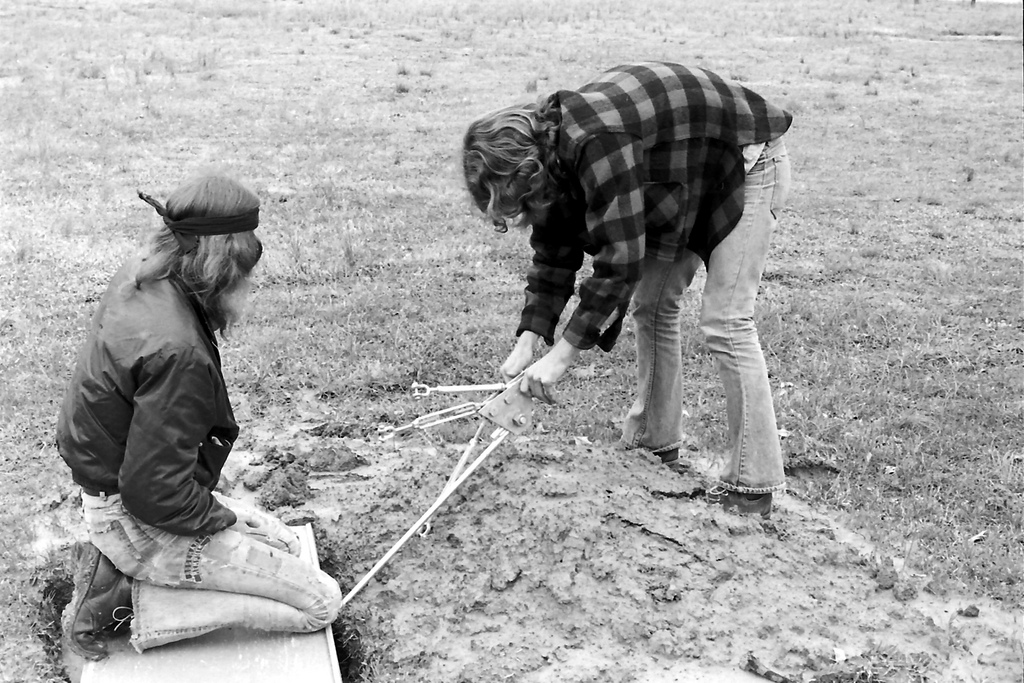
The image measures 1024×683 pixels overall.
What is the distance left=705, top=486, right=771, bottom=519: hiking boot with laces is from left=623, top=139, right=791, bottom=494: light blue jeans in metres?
0.03

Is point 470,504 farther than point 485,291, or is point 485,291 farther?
point 485,291

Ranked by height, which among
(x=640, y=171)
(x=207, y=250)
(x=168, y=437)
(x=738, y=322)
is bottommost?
(x=168, y=437)

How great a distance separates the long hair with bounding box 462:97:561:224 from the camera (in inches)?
127

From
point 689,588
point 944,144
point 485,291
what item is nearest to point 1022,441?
point 689,588

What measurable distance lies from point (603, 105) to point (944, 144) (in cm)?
875

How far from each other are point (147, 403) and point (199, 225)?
19.8 inches

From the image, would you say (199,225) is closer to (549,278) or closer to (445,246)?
(549,278)

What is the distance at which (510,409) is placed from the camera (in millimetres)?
3529

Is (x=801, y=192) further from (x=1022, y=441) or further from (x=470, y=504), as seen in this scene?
(x=470, y=504)

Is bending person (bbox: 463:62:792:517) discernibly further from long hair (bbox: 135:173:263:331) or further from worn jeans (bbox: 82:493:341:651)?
worn jeans (bbox: 82:493:341:651)

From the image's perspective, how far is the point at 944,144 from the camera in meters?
10.9

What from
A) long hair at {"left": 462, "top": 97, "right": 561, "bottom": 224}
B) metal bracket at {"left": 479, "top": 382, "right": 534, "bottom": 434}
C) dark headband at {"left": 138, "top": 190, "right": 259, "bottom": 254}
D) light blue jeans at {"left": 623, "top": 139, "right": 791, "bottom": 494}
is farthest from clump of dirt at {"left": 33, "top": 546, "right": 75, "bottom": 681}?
light blue jeans at {"left": 623, "top": 139, "right": 791, "bottom": 494}

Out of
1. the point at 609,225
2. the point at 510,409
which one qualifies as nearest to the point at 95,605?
the point at 510,409

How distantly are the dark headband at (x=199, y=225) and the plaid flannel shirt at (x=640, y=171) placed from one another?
1.02m
